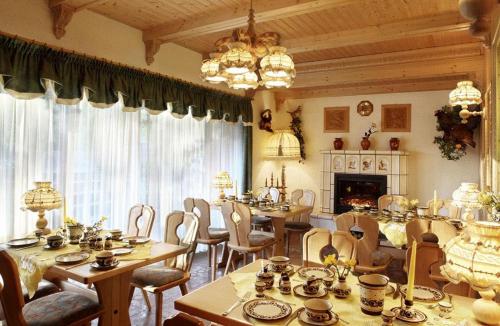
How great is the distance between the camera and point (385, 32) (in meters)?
3.86

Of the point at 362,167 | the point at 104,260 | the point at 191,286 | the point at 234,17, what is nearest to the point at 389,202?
the point at 362,167

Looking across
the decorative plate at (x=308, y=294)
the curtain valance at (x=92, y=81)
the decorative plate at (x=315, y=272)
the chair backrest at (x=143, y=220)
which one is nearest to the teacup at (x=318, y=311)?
the decorative plate at (x=308, y=294)

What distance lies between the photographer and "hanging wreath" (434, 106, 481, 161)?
16.8ft

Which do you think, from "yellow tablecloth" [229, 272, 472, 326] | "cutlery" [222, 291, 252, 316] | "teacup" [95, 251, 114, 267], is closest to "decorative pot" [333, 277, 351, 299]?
"yellow tablecloth" [229, 272, 472, 326]

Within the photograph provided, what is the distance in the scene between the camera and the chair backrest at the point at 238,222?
3702mm

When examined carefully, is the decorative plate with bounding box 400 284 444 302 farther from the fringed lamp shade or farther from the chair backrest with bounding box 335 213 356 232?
the fringed lamp shade

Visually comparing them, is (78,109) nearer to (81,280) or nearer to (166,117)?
(166,117)

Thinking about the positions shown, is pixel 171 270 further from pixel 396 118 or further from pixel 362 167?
pixel 396 118

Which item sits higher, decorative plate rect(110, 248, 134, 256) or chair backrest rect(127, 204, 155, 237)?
chair backrest rect(127, 204, 155, 237)

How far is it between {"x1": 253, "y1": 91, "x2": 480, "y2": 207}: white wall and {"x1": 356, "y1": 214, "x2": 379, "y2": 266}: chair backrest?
3307 millimetres

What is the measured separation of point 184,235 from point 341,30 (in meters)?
2.98

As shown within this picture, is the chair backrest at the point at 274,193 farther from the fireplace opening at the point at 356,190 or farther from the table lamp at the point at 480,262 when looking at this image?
the table lamp at the point at 480,262

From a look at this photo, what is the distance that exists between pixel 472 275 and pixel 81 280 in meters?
1.97

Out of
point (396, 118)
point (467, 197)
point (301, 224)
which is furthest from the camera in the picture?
point (396, 118)
